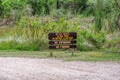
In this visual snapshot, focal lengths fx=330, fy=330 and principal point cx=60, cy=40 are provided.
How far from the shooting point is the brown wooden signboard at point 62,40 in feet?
47.7

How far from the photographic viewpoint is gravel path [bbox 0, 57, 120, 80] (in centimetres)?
966

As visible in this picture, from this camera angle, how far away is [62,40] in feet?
48.0

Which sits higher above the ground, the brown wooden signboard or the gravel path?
the brown wooden signboard

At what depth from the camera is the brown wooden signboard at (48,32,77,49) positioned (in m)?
14.5

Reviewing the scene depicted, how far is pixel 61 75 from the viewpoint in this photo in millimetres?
9930

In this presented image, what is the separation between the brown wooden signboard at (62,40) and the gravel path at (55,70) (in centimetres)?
142

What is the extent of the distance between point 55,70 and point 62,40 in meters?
3.91

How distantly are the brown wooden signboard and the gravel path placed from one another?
1.42 m

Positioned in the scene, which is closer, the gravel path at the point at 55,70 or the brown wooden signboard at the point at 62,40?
the gravel path at the point at 55,70

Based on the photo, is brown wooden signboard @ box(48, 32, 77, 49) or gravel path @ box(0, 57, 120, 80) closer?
gravel path @ box(0, 57, 120, 80)

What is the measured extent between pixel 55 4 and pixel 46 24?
15916 mm

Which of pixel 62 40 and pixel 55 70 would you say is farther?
pixel 62 40

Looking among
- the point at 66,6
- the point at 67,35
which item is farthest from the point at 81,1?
the point at 67,35

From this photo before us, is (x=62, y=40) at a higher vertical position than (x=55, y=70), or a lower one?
higher
